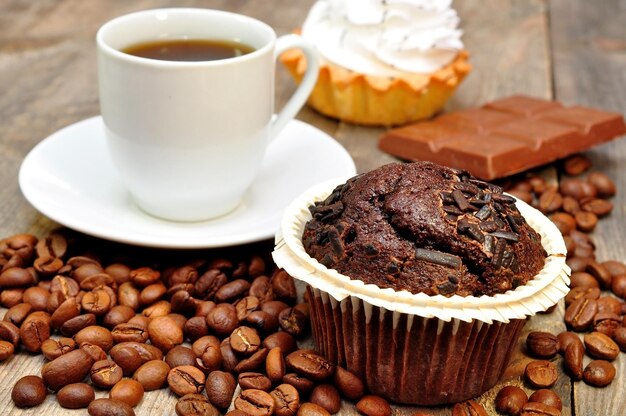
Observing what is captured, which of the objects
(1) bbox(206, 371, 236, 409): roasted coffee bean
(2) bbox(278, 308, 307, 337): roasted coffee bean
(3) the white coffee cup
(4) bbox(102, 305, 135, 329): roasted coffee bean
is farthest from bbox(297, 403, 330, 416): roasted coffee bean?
(3) the white coffee cup

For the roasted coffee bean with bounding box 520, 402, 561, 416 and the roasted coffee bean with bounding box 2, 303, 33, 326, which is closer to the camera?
the roasted coffee bean with bounding box 520, 402, 561, 416

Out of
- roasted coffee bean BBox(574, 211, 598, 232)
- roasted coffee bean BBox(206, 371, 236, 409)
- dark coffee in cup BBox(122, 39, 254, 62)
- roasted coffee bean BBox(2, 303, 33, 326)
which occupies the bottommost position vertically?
roasted coffee bean BBox(574, 211, 598, 232)

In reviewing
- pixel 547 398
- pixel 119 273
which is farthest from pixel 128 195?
pixel 547 398

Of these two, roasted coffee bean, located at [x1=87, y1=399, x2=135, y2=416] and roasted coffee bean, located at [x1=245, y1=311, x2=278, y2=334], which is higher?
roasted coffee bean, located at [x1=87, y1=399, x2=135, y2=416]

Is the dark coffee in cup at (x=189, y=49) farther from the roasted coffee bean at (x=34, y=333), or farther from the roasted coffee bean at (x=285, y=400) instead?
the roasted coffee bean at (x=285, y=400)

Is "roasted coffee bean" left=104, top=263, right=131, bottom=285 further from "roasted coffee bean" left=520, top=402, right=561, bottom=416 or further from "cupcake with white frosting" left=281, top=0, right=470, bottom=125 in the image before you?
"cupcake with white frosting" left=281, top=0, right=470, bottom=125

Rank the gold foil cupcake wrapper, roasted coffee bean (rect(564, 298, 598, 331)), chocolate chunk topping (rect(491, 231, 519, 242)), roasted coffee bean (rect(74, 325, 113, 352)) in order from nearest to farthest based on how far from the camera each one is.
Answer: the gold foil cupcake wrapper → chocolate chunk topping (rect(491, 231, 519, 242)) → roasted coffee bean (rect(74, 325, 113, 352)) → roasted coffee bean (rect(564, 298, 598, 331))

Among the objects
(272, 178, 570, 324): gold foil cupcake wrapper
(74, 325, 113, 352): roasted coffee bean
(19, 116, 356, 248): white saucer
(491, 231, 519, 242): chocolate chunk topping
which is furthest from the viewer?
(19, 116, 356, 248): white saucer

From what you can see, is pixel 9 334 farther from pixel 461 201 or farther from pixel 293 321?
pixel 461 201
